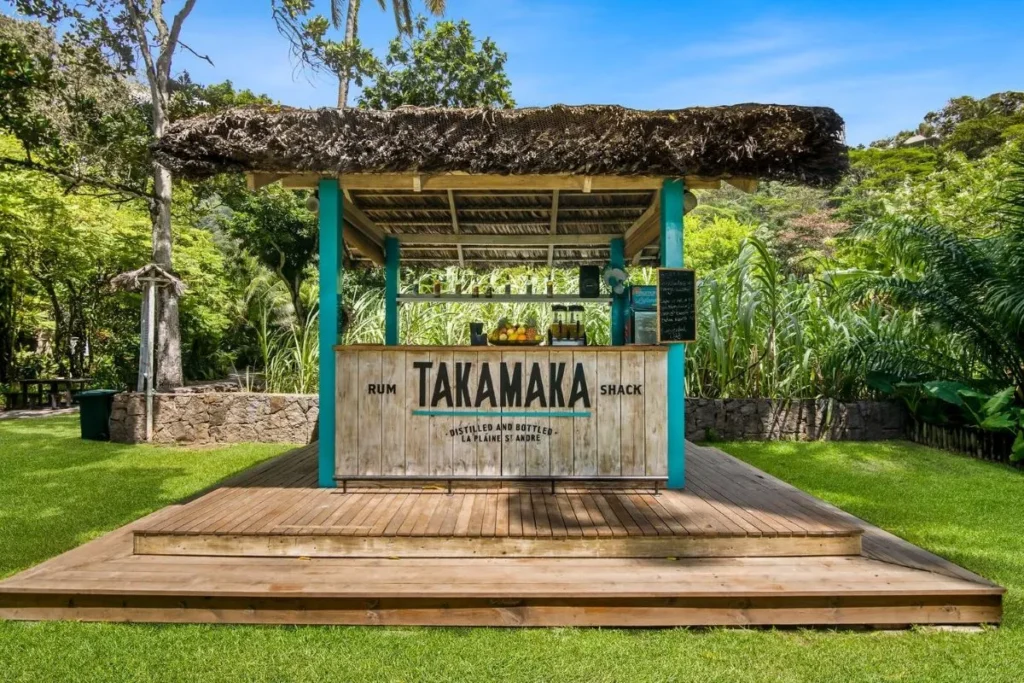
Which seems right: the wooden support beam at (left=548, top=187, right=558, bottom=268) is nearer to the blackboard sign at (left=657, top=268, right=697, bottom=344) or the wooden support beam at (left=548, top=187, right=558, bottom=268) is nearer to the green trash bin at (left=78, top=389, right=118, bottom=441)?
the blackboard sign at (left=657, top=268, right=697, bottom=344)

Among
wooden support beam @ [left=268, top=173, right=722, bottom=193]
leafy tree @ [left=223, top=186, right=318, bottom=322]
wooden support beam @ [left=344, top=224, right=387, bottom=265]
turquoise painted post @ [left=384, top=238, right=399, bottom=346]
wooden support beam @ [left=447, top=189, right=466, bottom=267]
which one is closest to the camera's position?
wooden support beam @ [left=268, top=173, right=722, bottom=193]

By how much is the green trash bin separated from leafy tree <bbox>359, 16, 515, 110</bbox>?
12.0 m

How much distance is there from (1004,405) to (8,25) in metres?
22.9

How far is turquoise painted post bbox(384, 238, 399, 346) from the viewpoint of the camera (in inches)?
281

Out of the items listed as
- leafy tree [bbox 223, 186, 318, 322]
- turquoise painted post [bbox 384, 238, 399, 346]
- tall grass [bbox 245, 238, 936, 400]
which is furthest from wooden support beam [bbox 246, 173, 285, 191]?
leafy tree [bbox 223, 186, 318, 322]

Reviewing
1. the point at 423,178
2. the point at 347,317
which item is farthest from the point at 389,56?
the point at 423,178

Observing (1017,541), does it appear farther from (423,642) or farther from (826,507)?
(423,642)

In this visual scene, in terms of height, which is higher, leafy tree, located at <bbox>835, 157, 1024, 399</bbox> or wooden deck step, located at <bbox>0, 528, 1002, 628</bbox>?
leafy tree, located at <bbox>835, 157, 1024, 399</bbox>

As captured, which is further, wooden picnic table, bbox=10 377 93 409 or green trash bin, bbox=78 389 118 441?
wooden picnic table, bbox=10 377 93 409

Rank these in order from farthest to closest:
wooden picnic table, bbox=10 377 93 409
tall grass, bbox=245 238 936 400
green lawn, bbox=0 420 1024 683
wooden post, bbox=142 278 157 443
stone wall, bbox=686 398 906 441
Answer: wooden picnic table, bbox=10 377 93 409
wooden post, bbox=142 278 157 443
tall grass, bbox=245 238 936 400
stone wall, bbox=686 398 906 441
green lawn, bbox=0 420 1024 683

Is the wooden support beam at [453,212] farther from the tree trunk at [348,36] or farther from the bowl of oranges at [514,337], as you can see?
the tree trunk at [348,36]

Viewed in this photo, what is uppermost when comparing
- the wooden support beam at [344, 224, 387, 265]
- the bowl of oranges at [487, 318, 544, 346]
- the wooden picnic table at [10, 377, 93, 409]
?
the wooden support beam at [344, 224, 387, 265]

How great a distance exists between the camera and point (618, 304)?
6844 millimetres

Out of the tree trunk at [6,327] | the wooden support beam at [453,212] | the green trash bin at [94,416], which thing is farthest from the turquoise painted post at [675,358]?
the tree trunk at [6,327]
